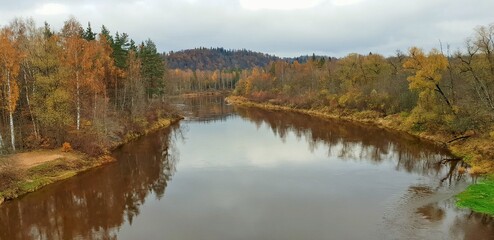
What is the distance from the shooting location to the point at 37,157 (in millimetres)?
35500

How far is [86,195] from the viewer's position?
2975cm

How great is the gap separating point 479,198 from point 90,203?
88.6 feet

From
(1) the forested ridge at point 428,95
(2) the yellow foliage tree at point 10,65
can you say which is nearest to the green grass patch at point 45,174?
(2) the yellow foliage tree at point 10,65

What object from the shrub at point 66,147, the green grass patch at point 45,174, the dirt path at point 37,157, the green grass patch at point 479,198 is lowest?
the green grass patch at point 479,198

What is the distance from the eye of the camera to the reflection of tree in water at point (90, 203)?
2309cm

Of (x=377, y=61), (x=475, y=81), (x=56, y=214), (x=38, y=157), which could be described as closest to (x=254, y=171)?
(x=56, y=214)

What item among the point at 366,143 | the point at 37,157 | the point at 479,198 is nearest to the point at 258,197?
the point at 479,198

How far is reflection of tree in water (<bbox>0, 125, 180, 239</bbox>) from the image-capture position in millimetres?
23094

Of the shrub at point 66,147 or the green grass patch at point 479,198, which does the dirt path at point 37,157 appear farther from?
the green grass patch at point 479,198

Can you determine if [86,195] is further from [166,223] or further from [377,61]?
[377,61]

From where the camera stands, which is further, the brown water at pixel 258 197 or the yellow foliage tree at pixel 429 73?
the yellow foliage tree at pixel 429 73

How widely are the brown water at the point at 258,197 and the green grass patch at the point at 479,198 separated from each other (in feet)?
2.49

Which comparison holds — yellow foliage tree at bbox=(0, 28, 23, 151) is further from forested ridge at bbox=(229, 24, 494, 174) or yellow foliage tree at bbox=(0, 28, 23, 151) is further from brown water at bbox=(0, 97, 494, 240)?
forested ridge at bbox=(229, 24, 494, 174)

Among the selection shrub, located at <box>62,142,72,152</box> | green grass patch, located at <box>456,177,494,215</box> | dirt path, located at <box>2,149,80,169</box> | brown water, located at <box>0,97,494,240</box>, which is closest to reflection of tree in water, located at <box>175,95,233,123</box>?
brown water, located at <box>0,97,494,240</box>
